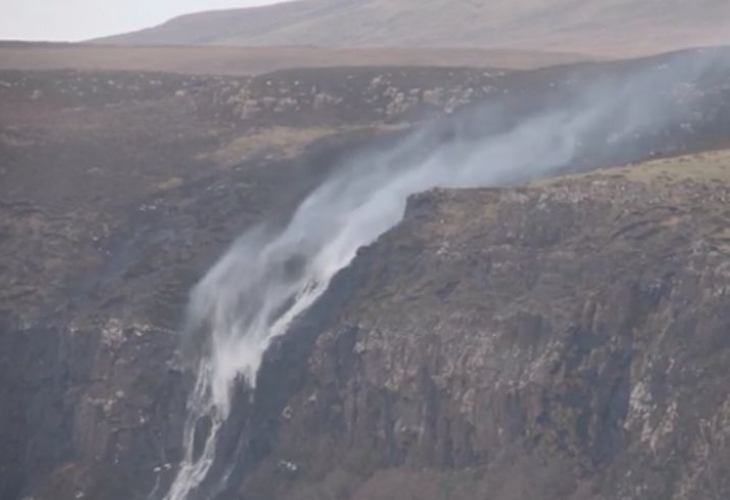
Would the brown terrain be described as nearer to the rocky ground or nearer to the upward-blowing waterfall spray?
the rocky ground

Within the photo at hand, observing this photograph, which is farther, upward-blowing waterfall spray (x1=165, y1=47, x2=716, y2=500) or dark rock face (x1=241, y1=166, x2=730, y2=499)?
upward-blowing waterfall spray (x1=165, y1=47, x2=716, y2=500)

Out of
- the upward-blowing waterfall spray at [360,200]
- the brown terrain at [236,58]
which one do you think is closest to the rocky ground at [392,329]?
A: the upward-blowing waterfall spray at [360,200]

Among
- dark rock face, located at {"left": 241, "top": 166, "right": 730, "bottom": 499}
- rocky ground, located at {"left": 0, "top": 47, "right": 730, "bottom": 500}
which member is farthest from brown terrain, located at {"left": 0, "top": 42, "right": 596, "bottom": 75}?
dark rock face, located at {"left": 241, "top": 166, "right": 730, "bottom": 499}

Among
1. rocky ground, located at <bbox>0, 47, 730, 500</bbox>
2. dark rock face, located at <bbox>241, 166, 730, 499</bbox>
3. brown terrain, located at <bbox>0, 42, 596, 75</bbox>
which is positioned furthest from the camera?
brown terrain, located at <bbox>0, 42, 596, 75</bbox>

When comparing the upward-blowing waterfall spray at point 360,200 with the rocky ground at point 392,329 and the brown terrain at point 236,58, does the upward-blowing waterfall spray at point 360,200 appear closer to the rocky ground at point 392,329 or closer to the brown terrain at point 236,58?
the rocky ground at point 392,329

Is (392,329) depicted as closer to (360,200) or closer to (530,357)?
(530,357)

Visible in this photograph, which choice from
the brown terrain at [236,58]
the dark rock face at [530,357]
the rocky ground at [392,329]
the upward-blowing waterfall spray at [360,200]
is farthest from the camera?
the brown terrain at [236,58]

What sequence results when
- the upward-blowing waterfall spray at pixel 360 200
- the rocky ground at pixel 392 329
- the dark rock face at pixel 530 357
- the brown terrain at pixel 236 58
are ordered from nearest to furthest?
the dark rock face at pixel 530 357, the rocky ground at pixel 392 329, the upward-blowing waterfall spray at pixel 360 200, the brown terrain at pixel 236 58
